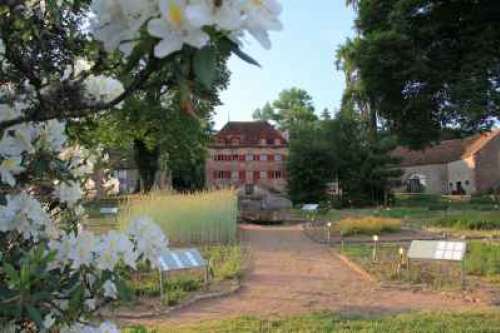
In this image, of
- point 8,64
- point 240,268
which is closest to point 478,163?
point 240,268

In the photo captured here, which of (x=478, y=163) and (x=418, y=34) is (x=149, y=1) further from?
(x=478, y=163)

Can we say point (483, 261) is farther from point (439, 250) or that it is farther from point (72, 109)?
point (72, 109)

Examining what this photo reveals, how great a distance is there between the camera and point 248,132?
60062mm

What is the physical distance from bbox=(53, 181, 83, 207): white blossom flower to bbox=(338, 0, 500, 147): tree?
2268cm

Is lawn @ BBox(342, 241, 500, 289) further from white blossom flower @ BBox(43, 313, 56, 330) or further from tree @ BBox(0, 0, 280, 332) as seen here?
white blossom flower @ BBox(43, 313, 56, 330)

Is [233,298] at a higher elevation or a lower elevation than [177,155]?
lower

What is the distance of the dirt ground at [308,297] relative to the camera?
23.3ft

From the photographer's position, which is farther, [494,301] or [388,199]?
[388,199]

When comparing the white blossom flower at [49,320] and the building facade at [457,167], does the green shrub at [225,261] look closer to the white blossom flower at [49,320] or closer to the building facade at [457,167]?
the white blossom flower at [49,320]

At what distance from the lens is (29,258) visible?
5.33ft

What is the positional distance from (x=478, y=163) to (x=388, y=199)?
24.6 meters

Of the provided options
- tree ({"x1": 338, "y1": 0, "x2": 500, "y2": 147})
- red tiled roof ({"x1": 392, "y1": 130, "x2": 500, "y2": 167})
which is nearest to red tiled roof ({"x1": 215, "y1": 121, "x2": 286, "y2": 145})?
red tiled roof ({"x1": 392, "y1": 130, "x2": 500, "y2": 167})

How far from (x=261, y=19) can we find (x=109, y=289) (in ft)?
3.30

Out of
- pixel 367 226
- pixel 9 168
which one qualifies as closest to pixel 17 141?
pixel 9 168
